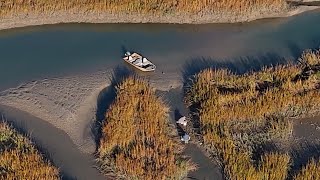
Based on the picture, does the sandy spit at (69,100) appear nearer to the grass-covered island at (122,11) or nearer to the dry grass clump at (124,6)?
the grass-covered island at (122,11)

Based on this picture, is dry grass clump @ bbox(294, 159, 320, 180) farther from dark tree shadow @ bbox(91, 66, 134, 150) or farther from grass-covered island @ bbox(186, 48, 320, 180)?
dark tree shadow @ bbox(91, 66, 134, 150)

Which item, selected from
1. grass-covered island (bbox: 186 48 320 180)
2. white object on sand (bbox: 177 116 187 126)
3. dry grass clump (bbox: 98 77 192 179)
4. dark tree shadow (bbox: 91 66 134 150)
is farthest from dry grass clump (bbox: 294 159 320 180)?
dark tree shadow (bbox: 91 66 134 150)

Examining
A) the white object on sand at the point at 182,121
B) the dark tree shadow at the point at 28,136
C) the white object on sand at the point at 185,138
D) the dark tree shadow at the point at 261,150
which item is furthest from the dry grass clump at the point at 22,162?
the dark tree shadow at the point at 261,150

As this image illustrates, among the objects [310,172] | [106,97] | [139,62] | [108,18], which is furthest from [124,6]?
[310,172]

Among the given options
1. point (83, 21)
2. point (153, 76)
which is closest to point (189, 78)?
point (153, 76)

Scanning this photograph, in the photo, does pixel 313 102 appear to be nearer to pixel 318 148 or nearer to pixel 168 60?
pixel 318 148

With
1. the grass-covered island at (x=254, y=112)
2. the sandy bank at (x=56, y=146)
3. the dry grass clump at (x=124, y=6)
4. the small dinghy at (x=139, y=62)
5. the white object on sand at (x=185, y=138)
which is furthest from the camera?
the dry grass clump at (x=124, y=6)

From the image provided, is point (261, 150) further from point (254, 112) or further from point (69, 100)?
point (69, 100)
